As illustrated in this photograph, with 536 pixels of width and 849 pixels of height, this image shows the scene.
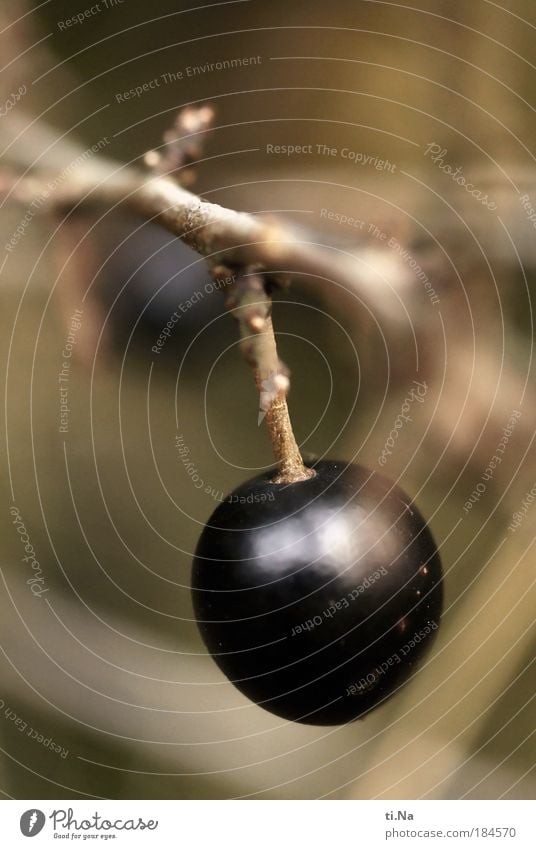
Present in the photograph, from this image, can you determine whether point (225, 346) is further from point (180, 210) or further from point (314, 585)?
point (314, 585)

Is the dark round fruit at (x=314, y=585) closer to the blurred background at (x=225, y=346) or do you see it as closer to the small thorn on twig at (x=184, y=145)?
the blurred background at (x=225, y=346)

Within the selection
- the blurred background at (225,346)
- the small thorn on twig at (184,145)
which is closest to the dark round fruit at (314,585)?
the blurred background at (225,346)

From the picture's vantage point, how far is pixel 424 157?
2.15ft

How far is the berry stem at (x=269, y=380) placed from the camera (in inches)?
20.7

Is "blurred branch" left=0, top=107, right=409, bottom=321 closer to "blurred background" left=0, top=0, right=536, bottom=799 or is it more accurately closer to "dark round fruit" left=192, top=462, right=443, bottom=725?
"blurred background" left=0, top=0, right=536, bottom=799

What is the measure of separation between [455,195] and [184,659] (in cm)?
48

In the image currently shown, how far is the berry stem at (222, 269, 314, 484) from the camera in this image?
20.7 inches

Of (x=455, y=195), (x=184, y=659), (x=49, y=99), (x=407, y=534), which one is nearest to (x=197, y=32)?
(x=49, y=99)

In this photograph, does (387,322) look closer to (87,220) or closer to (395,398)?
(395,398)

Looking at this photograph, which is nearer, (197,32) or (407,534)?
(407,534)

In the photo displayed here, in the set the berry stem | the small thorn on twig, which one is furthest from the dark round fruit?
the small thorn on twig

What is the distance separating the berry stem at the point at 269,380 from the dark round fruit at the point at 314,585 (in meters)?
0.01

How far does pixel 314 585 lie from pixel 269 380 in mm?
145

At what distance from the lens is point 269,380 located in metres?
0.54
